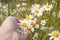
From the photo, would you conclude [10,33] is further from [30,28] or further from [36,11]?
[36,11]

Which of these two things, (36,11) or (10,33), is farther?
(36,11)

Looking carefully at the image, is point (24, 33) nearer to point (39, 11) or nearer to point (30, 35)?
point (30, 35)

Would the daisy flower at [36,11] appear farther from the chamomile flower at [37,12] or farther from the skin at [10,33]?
the skin at [10,33]

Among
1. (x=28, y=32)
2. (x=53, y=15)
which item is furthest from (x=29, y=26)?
(x=53, y=15)

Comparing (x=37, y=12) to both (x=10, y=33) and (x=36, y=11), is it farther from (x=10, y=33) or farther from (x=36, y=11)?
(x=10, y=33)

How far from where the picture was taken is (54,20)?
801 mm

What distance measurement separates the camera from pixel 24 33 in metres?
0.73

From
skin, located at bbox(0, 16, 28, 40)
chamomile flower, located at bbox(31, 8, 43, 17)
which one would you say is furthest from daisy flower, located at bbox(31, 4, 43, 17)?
skin, located at bbox(0, 16, 28, 40)

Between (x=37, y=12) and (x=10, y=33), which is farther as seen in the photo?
(x=37, y=12)

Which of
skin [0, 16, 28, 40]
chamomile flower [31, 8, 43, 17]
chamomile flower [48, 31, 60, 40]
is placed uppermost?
chamomile flower [31, 8, 43, 17]

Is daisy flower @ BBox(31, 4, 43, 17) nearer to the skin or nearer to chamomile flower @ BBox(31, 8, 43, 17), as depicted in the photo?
chamomile flower @ BBox(31, 8, 43, 17)

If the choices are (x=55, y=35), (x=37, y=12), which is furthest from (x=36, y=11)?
(x=55, y=35)

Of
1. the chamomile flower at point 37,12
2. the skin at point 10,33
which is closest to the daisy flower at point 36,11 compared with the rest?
the chamomile flower at point 37,12

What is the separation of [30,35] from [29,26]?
3 cm
